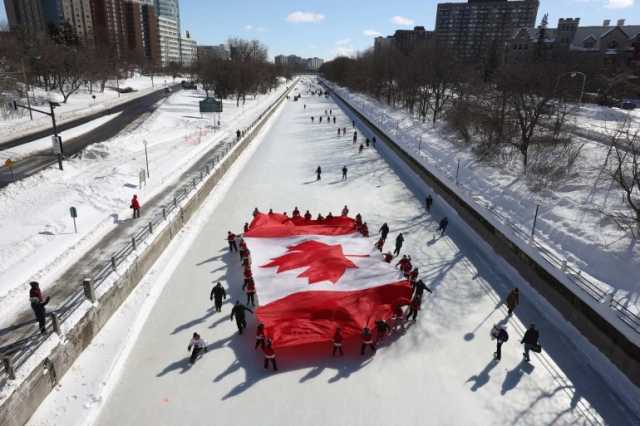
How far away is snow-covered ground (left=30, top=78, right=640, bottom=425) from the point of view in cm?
884

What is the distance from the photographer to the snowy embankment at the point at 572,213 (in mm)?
14180

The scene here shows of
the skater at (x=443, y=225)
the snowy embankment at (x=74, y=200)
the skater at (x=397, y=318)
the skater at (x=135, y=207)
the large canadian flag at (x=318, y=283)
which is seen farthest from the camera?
the skater at (x=443, y=225)

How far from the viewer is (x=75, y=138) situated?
125ft

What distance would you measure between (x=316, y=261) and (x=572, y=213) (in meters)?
13.7

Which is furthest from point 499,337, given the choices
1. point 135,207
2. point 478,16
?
point 478,16

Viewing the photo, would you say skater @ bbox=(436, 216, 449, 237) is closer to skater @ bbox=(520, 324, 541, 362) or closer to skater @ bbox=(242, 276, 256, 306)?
skater @ bbox=(520, 324, 541, 362)

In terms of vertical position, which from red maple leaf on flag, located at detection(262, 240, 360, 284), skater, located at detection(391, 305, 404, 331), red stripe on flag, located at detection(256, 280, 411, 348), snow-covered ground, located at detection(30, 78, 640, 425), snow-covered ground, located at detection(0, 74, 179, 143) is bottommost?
snow-covered ground, located at detection(30, 78, 640, 425)

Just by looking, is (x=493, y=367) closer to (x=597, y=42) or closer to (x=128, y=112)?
(x=128, y=112)

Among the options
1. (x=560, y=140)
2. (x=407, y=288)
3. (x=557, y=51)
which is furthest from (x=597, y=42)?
(x=407, y=288)

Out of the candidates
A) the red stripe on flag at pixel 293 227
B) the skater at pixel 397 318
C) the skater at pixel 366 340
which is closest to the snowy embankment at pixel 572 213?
the skater at pixel 397 318

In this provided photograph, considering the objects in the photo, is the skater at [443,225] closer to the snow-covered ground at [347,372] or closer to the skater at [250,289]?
the snow-covered ground at [347,372]

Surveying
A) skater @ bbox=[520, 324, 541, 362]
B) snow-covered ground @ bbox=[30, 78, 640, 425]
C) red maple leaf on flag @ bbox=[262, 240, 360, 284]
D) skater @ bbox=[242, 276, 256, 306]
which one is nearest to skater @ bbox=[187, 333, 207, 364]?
snow-covered ground @ bbox=[30, 78, 640, 425]

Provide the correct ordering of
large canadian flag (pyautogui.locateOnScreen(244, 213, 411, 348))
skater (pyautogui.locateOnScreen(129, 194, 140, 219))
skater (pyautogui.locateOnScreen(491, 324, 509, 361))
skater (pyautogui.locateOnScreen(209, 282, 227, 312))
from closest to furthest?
skater (pyautogui.locateOnScreen(491, 324, 509, 361)), large canadian flag (pyautogui.locateOnScreen(244, 213, 411, 348)), skater (pyautogui.locateOnScreen(209, 282, 227, 312)), skater (pyautogui.locateOnScreen(129, 194, 140, 219))

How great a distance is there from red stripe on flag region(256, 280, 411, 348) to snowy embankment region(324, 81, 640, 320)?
608 centimetres
